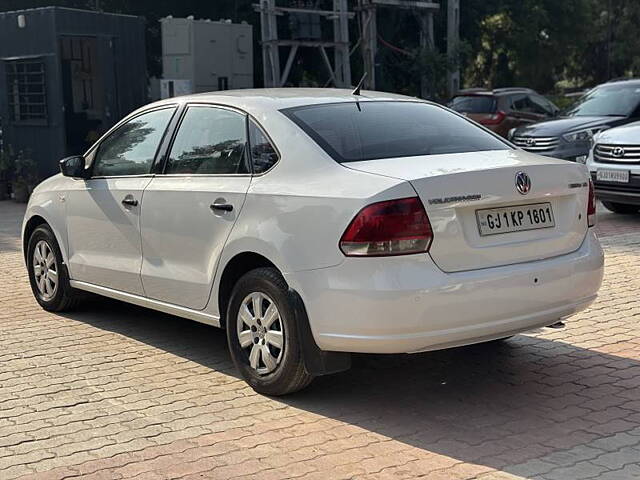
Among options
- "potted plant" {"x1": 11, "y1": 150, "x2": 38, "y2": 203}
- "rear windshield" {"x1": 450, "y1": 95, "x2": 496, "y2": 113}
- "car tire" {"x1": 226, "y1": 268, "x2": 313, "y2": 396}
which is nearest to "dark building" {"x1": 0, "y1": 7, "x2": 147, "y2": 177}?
"potted plant" {"x1": 11, "y1": 150, "x2": 38, "y2": 203}

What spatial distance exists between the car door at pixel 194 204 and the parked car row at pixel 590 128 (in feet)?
22.9

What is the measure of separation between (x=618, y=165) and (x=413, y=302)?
7.73 m

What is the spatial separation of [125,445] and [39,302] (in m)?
3.18

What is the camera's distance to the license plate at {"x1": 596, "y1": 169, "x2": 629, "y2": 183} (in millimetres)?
11156

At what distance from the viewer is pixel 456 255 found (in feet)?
14.8

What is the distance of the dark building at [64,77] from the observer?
15.8m

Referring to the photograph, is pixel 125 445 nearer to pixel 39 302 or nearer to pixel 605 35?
pixel 39 302

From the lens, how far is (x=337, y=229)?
14.8ft

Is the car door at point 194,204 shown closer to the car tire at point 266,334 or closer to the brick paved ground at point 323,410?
the car tire at point 266,334

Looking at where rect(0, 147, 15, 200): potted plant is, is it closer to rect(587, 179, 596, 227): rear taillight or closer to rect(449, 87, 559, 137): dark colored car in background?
rect(449, 87, 559, 137): dark colored car in background

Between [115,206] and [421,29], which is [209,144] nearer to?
[115,206]

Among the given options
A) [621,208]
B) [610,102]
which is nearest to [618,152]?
[621,208]

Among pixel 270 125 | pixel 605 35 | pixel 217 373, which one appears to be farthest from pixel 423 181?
pixel 605 35

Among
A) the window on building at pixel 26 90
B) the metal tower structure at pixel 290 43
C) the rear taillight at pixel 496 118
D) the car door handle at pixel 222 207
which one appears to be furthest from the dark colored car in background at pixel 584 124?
the car door handle at pixel 222 207
